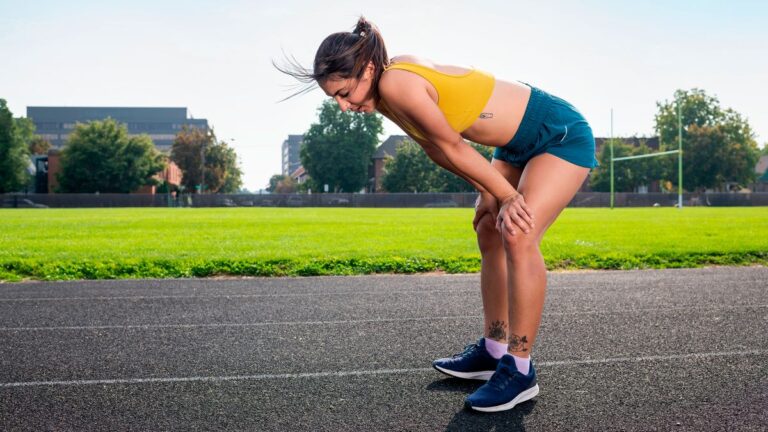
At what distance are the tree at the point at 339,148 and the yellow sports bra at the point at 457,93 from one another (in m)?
74.0

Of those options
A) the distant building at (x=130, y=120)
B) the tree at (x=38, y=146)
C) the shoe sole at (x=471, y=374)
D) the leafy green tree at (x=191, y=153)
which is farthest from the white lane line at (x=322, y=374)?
the distant building at (x=130, y=120)

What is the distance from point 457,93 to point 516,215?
597 mm

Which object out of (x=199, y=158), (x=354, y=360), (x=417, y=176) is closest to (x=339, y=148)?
(x=417, y=176)

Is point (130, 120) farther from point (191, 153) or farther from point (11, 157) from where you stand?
point (191, 153)

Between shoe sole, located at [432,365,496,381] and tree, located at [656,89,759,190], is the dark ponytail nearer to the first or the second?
shoe sole, located at [432,365,496,381]

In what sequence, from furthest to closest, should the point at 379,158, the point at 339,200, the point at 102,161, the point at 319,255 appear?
the point at 379,158
the point at 102,161
the point at 339,200
the point at 319,255

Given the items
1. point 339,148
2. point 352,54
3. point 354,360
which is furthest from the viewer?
point 339,148

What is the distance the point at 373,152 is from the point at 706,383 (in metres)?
76.1

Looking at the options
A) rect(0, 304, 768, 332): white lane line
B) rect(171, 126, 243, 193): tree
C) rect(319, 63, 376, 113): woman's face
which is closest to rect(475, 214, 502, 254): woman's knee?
rect(319, 63, 376, 113): woman's face

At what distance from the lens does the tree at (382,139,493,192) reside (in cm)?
6769

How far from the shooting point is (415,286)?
7703 mm

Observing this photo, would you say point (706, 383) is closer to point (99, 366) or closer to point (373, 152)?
point (99, 366)

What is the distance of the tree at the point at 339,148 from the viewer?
77.1 metres

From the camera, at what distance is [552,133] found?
317 cm
